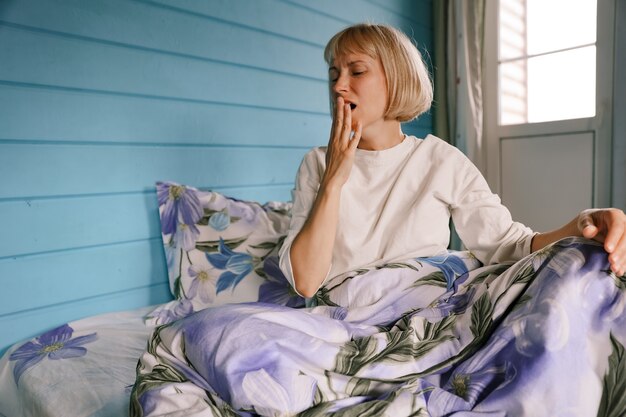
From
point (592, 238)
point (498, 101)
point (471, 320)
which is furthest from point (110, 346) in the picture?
point (498, 101)

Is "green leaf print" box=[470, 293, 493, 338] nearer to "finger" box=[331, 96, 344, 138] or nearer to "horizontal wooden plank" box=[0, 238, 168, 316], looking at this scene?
"finger" box=[331, 96, 344, 138]

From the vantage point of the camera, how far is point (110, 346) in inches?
45.0

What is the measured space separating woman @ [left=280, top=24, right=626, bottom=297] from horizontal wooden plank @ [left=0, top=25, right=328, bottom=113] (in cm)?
57

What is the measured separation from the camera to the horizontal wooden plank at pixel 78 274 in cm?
124

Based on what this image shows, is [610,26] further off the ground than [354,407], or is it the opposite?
[610,26]

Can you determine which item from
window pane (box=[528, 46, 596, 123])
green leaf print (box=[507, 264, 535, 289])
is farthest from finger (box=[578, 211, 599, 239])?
window pane (box=[528, 46, 596, 123])

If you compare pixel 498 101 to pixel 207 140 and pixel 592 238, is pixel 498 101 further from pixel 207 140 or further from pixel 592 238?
pixel 592 238

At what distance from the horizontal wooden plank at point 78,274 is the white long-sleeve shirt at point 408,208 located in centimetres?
57

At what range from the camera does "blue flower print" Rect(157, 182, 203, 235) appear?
1464 mm

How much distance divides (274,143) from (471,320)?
47.3 inches

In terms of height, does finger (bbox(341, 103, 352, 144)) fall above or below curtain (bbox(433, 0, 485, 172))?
below

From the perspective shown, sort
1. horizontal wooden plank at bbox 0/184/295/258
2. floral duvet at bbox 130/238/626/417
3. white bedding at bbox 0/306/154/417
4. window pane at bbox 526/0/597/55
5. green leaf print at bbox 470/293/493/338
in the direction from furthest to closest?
window pane at bbox 526/0/597/55
horizontal wooden plank at bbox 0/184/295/258
white bedding at bbox 0/306/154/417
green leaf print at bbox 470/293/493/338
floral duvet at bbox 130/238/626/417

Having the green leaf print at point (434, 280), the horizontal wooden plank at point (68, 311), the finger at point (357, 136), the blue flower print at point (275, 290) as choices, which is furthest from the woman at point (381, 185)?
the horizontal wooden plank at point (68, 311)

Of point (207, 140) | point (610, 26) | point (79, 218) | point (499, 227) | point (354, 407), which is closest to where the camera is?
point (354, 407)
